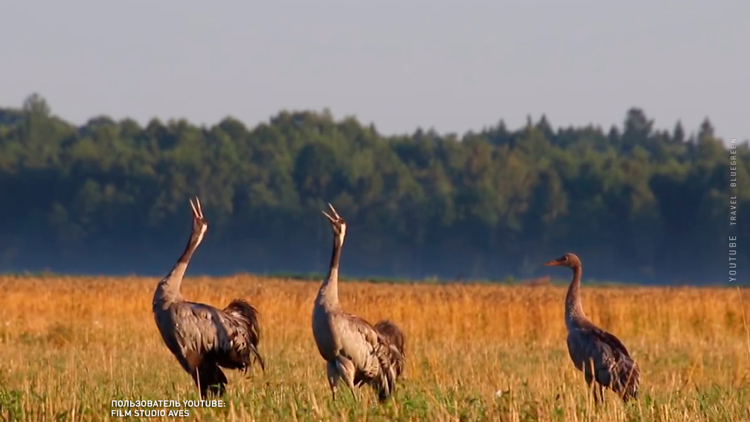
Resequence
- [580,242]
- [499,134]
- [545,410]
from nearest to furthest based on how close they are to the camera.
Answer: [545,410] < [580,242] < [499,134]

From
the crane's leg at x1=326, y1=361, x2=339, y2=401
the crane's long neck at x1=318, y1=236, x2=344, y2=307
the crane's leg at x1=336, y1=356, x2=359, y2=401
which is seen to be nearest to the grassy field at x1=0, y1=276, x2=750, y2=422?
the crane's leg at x1=326, y1=361, x2=339, y2=401

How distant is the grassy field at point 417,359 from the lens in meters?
9.22

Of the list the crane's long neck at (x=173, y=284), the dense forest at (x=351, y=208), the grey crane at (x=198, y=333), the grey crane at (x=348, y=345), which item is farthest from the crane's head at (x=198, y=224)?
the dense forest at (x=351, y=208)

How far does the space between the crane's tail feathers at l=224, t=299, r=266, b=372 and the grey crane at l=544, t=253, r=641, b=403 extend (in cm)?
272

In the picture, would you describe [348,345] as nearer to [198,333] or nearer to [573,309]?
[198,333]

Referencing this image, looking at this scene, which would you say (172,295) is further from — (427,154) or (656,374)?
(427,154)

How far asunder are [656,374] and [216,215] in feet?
222

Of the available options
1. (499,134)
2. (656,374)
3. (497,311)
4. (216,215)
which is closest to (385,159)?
(216,215)

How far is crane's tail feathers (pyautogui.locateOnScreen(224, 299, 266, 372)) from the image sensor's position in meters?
11.7

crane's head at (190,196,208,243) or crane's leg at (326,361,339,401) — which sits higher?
crane's head at (190,196,208,243)

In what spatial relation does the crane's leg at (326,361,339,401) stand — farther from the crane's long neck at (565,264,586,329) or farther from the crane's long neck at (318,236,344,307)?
the crane's long neck at (565,264,586,329)

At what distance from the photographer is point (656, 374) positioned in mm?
14336

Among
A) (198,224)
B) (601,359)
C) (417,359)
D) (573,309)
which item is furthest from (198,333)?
(417,359)

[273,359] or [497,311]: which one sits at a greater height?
[497,311]
